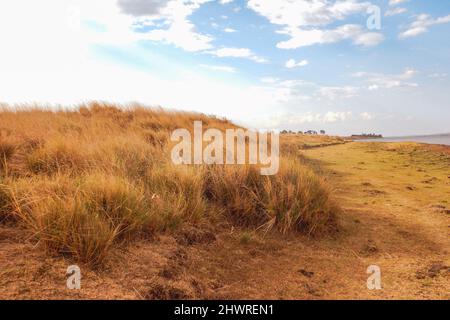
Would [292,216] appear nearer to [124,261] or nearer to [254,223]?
[254,223]

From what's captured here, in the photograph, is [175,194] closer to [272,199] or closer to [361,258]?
[272,199]

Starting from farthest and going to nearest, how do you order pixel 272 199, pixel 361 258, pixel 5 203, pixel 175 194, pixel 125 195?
1. pixel 272 199
2. pixel 175 194
3. pixel 361 258
4. pixel 125 195
5. pixel 5 203

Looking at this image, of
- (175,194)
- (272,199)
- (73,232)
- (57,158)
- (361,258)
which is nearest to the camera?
(73,232)

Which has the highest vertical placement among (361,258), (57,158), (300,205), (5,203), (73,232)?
(57,158)

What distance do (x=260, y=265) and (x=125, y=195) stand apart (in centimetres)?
150


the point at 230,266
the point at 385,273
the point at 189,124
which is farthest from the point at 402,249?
the point at 189,124

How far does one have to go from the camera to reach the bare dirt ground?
8.57 ft

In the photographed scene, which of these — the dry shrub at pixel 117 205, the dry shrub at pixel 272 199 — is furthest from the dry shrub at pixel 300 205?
the dry shrub at pixel 117 205

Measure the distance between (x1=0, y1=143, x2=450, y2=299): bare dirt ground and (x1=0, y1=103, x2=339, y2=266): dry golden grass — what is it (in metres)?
0.18

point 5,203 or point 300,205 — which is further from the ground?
point 5,203

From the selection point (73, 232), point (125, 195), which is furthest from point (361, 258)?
point (73, 232)

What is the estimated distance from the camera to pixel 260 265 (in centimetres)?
354

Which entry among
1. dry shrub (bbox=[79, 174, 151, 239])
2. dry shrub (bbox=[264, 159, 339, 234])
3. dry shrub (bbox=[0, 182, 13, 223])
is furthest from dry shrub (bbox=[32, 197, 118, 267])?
dry shrub (bbox=[264, 159, 339, 234])

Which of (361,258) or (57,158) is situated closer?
(361,258)
